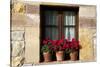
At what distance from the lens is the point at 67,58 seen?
22.5 feet

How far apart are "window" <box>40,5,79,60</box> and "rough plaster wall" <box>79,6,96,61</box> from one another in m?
0.24

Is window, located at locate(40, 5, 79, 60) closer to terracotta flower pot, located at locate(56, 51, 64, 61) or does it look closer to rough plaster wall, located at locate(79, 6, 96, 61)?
rough plaster wall, located at locate(79, 6, 96, 61)

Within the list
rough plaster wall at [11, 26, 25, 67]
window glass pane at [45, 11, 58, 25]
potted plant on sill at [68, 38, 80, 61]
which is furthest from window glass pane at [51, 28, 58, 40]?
rough plaster wall at [11, 26, 25, 67]

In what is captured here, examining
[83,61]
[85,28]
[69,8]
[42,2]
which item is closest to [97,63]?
[83,61]

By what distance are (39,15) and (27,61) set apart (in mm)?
1148

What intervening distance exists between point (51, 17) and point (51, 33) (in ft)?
1.37

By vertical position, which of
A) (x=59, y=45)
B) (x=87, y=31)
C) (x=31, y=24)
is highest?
(x=31, y=24)

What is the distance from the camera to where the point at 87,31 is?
6719 mm

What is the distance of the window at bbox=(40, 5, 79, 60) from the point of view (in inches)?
266

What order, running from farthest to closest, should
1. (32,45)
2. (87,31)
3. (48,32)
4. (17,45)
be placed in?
(48,32), (87,31), (32,45), (17,45)

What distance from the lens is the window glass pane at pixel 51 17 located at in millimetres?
6805

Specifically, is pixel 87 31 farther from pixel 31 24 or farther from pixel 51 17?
pixel 31 24

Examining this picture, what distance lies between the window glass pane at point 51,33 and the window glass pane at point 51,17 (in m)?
0.16

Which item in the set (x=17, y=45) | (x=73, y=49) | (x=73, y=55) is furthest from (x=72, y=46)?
(x=17, y=45)
